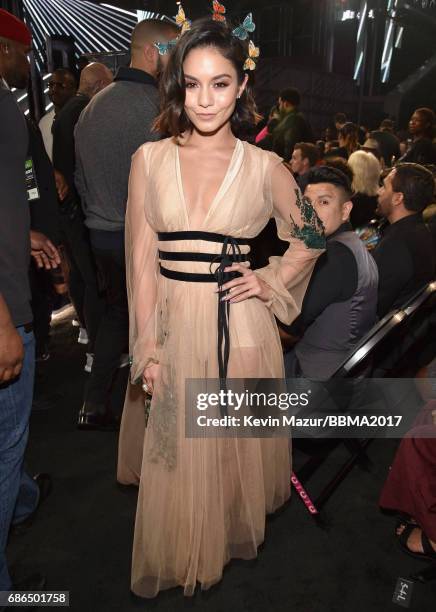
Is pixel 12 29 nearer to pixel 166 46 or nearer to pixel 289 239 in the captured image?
pixel 166 46

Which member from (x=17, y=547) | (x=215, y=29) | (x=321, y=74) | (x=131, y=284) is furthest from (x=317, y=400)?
(x=321, y=74)

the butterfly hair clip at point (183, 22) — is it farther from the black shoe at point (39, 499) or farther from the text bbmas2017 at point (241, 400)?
the black shoe at point (39, 499)

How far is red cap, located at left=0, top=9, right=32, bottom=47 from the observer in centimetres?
190

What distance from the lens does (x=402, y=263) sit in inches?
110

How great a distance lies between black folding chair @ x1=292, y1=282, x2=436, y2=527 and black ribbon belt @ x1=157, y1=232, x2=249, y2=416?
0.58m

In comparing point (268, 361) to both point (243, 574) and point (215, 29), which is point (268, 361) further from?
point (215, 29)

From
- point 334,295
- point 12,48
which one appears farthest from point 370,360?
point 12,48

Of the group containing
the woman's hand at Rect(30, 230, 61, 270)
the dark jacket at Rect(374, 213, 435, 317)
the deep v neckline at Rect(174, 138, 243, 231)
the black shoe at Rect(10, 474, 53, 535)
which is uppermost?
the deep v neckline at Rect(174, 138, 243, 231)

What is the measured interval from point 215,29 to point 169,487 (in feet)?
4.99

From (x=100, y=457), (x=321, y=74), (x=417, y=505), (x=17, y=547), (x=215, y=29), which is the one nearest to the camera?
(x=215, y=29)

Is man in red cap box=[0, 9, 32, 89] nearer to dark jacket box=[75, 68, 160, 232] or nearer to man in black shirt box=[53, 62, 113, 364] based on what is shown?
dark jacket box=[75, 68, 160, 232]

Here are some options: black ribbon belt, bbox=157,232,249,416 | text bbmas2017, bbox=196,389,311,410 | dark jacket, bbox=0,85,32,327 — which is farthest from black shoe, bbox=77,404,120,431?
dark jacket, bbox=0,85,32,327

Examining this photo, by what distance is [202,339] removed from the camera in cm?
181

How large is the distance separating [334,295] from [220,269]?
83 centimetres
